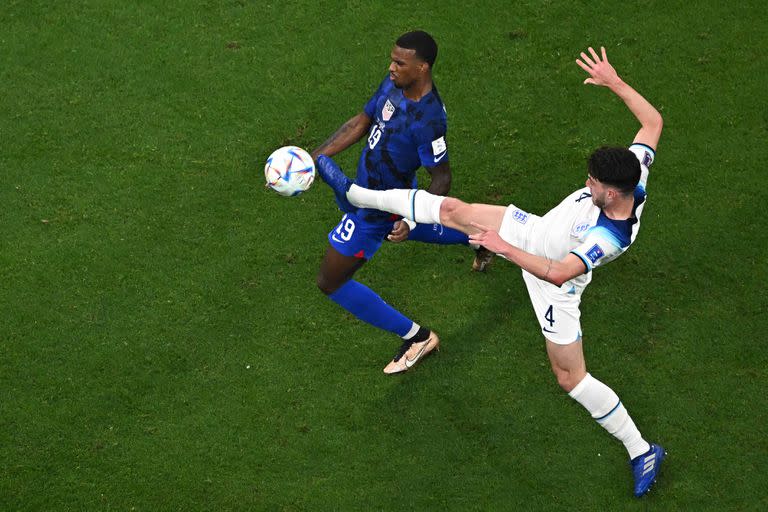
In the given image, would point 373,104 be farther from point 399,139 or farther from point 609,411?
point 609,411

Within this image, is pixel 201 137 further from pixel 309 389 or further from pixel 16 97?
pixel 309 389

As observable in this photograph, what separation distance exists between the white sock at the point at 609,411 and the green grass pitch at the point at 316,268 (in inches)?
12.4

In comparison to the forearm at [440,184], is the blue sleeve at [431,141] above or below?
Result: above

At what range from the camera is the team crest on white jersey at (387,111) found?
734 centimetres

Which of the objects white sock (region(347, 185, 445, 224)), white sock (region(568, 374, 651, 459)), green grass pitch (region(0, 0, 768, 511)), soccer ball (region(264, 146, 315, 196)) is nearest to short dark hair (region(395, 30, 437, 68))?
white sock (region(347, 185, 445, 224))

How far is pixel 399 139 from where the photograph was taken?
7305 millimetres

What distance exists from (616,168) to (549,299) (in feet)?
3.81

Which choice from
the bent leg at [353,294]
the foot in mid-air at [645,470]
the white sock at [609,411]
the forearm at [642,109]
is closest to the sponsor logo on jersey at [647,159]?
the forearm at [642,109]

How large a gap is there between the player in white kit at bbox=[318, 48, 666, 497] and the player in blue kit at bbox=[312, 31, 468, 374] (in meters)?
0.37

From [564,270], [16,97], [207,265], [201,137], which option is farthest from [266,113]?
[564,270]

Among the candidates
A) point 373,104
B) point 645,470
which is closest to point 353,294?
point 373,104

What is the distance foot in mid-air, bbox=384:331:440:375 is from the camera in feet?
26.0

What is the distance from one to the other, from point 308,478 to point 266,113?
12.5 feet

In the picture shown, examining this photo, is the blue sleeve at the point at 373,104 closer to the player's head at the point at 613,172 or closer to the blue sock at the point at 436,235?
the blue sock at the point at 436,235
